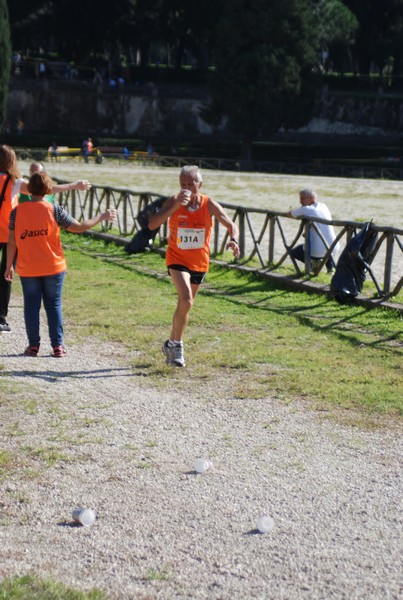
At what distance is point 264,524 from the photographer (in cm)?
505

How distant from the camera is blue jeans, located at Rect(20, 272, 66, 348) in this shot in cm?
838

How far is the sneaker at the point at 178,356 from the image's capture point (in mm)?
8398

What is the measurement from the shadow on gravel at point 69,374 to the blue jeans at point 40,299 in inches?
19.6

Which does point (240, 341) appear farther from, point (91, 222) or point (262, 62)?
point (262, 62)

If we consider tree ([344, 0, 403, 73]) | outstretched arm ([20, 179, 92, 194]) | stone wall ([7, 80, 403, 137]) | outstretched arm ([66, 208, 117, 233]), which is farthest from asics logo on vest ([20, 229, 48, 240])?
tree ([344, 0, 403, 73])

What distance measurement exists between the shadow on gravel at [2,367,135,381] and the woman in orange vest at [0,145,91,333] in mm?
1497

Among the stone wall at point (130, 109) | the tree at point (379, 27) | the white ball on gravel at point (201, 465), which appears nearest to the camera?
the white ball on gravel at point (201, 465)

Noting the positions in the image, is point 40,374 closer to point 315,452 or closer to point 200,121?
point 315,452

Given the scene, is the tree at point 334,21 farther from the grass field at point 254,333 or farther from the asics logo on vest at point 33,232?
the asics logo on vest at point 33,232

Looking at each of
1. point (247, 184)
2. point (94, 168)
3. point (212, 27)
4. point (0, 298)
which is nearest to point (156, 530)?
point (0, 298)

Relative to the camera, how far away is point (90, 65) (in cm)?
6388

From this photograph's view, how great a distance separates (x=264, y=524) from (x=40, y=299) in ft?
12.6

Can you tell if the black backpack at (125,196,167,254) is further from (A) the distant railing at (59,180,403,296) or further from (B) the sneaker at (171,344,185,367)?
(B) the sneaker at (171,344,185,367)

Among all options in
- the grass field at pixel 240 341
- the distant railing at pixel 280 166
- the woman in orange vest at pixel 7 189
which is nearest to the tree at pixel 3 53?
the distant railing at pixel 280 166
